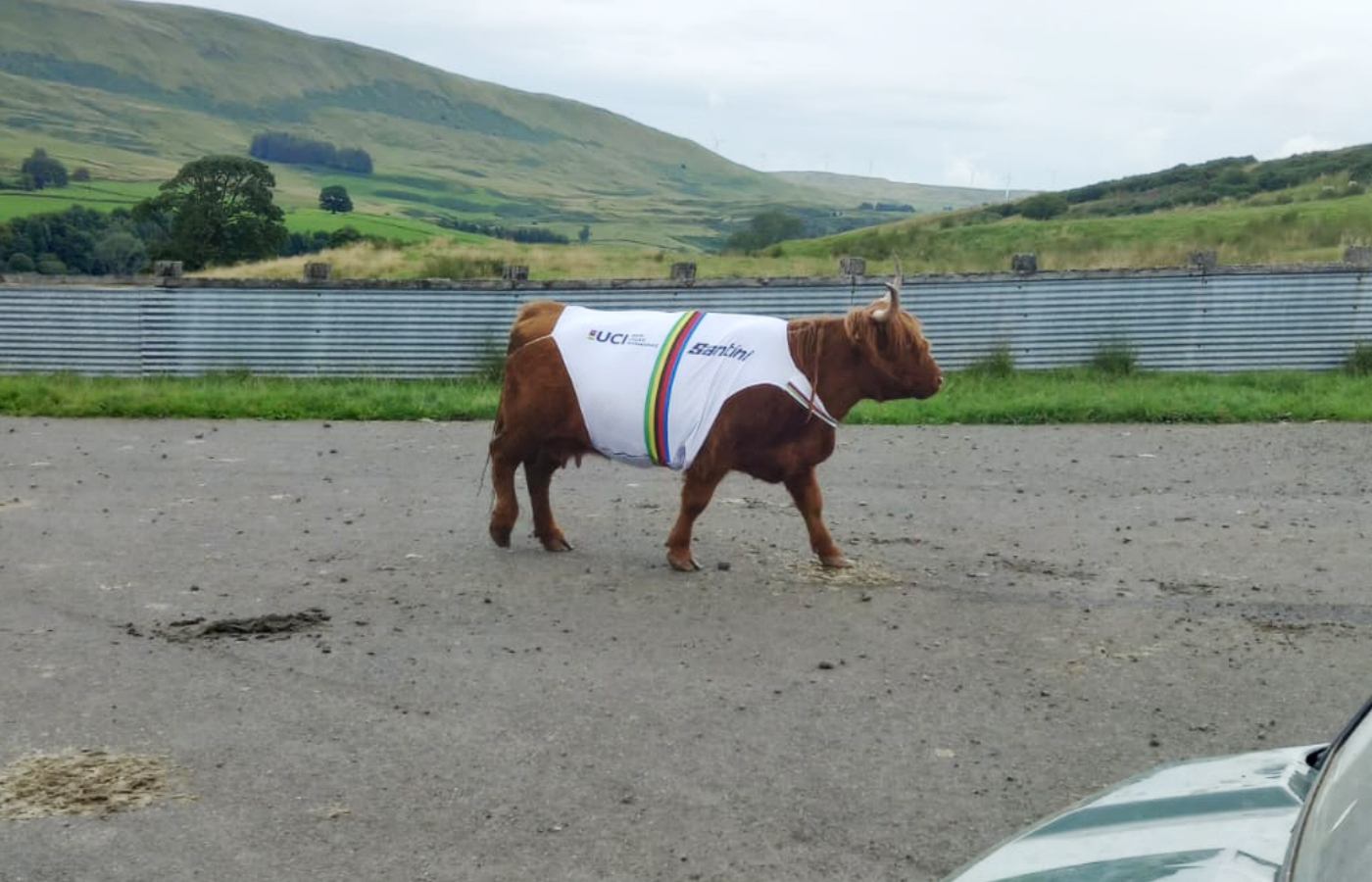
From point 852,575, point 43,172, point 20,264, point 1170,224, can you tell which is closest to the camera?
point 852,575

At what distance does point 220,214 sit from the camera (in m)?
32.6

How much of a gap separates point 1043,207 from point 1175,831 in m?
51.7

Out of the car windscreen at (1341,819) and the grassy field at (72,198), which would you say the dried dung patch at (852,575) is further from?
the grassy field at (72,198)

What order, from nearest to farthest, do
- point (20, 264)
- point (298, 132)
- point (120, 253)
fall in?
point (20, 264)
point (120, 253)
point (298, 132)

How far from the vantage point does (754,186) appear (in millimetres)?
185375

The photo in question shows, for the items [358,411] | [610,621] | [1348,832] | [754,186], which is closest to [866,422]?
[358,411]

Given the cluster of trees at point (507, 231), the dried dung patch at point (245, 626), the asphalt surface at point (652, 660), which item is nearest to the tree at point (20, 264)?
the asphalt surface at point (652, 660)

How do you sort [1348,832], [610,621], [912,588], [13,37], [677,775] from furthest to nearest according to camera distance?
[13,37] → [912,588] → [610,621] → [677,775] → [1348,832]

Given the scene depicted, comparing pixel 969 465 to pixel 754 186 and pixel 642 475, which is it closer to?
pixel 642 475

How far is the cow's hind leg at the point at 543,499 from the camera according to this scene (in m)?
9.39

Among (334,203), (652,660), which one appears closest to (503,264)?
(652,660)

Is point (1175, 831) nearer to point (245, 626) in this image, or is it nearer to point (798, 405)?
point (245, 626)

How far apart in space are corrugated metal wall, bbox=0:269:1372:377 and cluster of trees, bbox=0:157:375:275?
39.9ft

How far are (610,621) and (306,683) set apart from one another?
171cm
